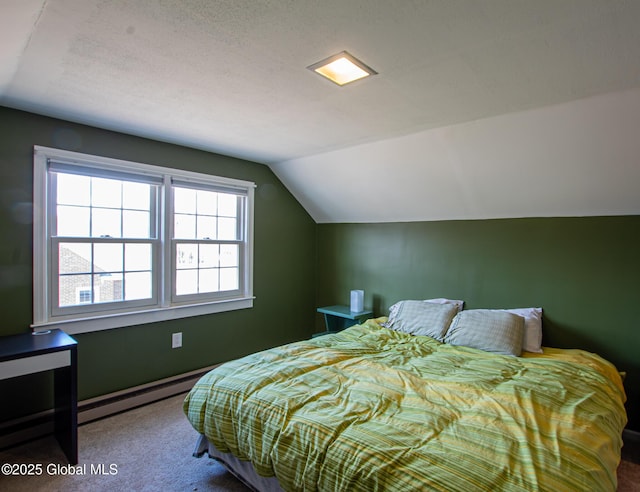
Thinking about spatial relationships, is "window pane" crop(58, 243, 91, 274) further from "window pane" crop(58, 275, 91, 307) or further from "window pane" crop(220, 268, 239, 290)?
"window pane" crop(220, 268, 239, 290)

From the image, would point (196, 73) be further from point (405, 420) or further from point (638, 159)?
point (638, 159)

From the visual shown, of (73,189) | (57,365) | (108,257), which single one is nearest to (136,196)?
(73,189)

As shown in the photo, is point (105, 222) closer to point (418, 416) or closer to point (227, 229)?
point (227, 229)

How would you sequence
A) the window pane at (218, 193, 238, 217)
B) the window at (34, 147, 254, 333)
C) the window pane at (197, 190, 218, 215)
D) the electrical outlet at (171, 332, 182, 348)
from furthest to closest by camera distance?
the window pane at (218, 193, 238, 217) → the window pane at (197, 190, 218, 215) → the electrical outlet at (171, 332, 182, 348) → the window at (34, 147, 254, 333)

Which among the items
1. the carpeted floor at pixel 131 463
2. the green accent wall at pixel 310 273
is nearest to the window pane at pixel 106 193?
the green accent wall at pixel 310 273

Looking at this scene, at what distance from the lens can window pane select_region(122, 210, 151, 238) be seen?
2980mm

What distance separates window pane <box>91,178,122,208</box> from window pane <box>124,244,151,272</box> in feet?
1.20

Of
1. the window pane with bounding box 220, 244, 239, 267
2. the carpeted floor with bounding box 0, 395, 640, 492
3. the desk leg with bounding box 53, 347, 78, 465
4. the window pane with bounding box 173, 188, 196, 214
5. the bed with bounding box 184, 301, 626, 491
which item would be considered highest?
the window pane with bounding box 173, 188, 196, 214

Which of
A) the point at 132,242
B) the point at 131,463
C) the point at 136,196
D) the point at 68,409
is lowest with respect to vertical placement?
the point at 131,463

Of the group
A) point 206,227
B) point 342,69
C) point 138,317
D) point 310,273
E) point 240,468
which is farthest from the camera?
point 310,273

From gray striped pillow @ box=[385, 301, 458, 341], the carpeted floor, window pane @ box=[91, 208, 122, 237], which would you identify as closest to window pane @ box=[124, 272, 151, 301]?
window pane @ box=[91, 208, 122, 237]

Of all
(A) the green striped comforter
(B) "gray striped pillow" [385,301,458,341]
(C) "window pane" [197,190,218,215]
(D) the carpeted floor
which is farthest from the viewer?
(C) "window pane" [197,190,218,215]

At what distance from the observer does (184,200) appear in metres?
3.36

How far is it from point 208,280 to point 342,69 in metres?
2.47
